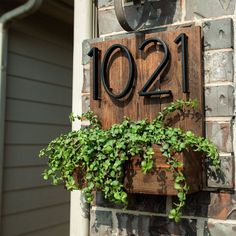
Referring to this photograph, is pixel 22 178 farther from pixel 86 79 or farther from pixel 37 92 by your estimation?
pixel 86 79

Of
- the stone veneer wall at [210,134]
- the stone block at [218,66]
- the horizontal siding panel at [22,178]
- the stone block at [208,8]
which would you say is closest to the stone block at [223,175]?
the stone veneer wall at [210,134]

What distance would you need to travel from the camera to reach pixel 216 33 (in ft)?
4.90

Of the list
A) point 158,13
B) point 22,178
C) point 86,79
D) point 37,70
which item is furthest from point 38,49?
point 158,13

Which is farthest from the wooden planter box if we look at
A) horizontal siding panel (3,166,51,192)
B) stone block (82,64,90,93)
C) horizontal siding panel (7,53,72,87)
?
horizontal siding panel (7,53,72,87)

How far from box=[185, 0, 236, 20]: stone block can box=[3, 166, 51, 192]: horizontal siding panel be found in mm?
1714

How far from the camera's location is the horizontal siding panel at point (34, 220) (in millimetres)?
2602

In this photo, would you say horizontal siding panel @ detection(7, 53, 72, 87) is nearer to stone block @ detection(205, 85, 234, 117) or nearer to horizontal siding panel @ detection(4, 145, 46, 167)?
horizontal siding panel @ detection(4, 145, 46, 167)

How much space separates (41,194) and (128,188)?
168 cm

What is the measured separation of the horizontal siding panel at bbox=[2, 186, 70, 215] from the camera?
2.62 metres

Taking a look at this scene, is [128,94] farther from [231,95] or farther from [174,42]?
[231,95]

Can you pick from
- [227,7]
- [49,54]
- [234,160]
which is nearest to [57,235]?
[49,54]

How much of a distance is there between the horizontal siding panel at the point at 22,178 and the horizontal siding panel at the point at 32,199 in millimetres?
38

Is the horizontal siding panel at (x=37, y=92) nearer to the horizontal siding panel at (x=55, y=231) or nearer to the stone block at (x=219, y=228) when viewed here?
the horizontal siding panel at (x=55, y=231)

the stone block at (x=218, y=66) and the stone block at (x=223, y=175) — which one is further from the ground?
the stone block at (x=218, y=66)
